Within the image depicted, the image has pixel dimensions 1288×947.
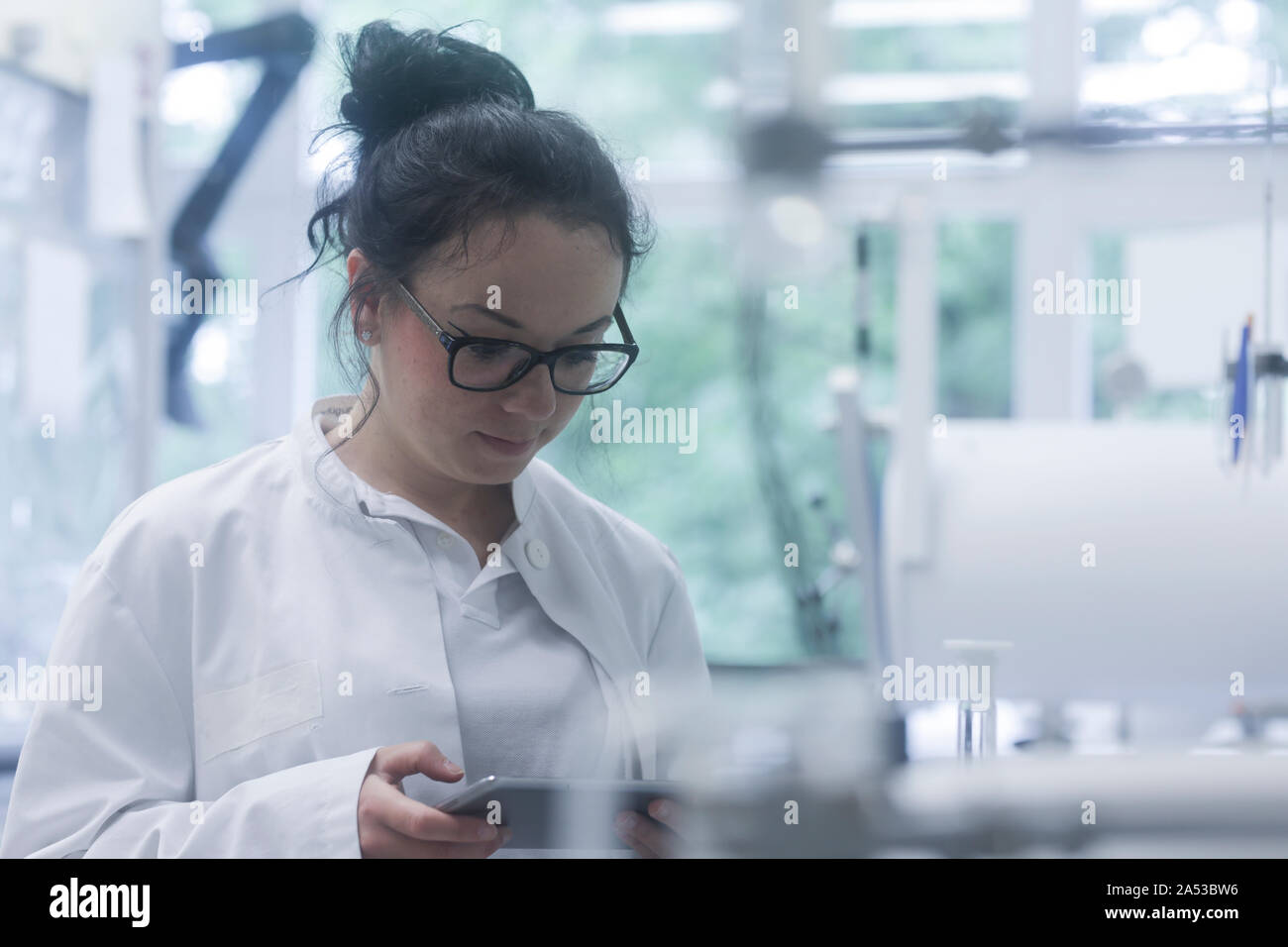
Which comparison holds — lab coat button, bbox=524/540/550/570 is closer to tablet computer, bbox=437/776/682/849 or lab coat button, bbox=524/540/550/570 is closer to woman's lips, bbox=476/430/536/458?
woman's lips, bbox=476/430/536/458

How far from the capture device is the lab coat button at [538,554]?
91 centimetres

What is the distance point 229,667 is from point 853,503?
2.86ft

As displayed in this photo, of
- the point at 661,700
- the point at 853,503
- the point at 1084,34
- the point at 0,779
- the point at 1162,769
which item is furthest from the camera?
the point at 1084,34

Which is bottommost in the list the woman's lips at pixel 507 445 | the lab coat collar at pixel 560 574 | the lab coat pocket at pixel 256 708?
the lab coat pocket at pixel 256 708

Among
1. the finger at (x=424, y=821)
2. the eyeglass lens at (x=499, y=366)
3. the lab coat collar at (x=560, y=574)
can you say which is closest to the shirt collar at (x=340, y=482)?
A: the lab coat collar at (x=560, y=574)

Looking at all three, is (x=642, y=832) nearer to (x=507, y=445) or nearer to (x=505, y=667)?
(x=505, y=667)

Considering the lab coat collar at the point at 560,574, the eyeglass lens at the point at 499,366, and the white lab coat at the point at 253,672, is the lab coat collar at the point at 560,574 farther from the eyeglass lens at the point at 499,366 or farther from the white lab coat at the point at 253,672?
the eyeglass lens at the point at 499,366

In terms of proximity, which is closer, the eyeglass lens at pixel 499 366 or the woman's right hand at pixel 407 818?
the woman's right hand at pixel 407 818

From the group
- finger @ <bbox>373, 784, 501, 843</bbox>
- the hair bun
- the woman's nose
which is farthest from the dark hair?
finger @ <bbox>373, 784, 501, 843</bbox>

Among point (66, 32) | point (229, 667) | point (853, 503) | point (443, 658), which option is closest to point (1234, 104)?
point (853, 503)

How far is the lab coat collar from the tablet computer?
13 cm

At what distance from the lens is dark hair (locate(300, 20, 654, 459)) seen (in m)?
0.83

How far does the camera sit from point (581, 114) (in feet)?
3.03

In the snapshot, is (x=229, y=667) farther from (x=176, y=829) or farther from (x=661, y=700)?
(x=661, y=700)
